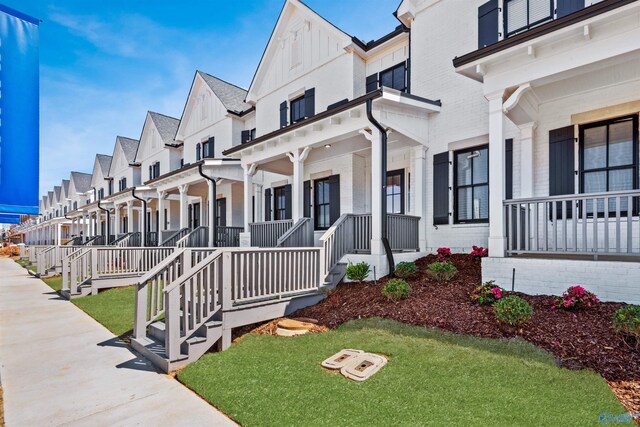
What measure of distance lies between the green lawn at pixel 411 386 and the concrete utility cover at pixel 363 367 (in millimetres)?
90

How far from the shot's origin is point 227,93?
17.9m

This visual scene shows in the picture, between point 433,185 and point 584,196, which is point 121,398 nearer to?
point 584,196

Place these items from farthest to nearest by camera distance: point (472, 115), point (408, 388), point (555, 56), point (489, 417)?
1. point (472, 115)
2. point (555, 56)
3. point (408, 388)
4. point (489, 417)

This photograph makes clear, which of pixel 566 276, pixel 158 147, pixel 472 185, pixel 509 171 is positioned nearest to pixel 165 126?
pixel 158 147

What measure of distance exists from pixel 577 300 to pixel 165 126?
23.3m

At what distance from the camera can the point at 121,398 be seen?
12.6 feet

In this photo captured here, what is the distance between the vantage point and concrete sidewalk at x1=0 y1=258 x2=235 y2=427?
344 cm

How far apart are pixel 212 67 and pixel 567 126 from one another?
1749 centimetres

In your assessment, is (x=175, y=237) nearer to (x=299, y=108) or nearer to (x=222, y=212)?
(x=222, y=212)

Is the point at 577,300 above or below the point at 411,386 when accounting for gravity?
above

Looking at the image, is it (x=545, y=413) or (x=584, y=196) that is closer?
(x=545, y=413)

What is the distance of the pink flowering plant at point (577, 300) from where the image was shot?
4770 mm

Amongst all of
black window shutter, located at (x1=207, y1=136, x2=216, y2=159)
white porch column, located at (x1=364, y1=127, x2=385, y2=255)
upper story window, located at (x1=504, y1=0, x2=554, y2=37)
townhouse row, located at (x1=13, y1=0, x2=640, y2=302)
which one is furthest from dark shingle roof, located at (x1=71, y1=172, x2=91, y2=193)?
upper story window, located at (x1=504, y1=0, x2=554, y2=37)

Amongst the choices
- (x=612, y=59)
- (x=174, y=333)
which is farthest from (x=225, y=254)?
(x=612, y=59)
